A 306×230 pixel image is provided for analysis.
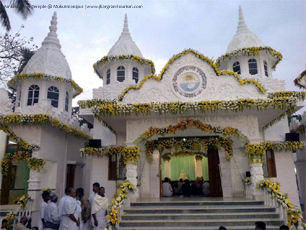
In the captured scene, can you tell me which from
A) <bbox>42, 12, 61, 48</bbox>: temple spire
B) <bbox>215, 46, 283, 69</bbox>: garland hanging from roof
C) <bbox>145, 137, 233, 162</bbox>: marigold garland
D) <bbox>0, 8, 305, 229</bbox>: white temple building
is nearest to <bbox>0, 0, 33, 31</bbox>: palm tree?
<bbox>0, 8, 305, 229</bbox>: white temple building

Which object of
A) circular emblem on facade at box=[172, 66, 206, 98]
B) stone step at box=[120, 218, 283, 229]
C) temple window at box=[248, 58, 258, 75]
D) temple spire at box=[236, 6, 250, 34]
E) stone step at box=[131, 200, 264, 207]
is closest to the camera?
stone step at box=[120, 218, 283, 229]

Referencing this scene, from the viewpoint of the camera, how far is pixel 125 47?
15.0 meters

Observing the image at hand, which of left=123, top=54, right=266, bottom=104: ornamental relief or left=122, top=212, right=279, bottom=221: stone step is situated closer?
left=122, top=212, right=279, bottom=221: stone step

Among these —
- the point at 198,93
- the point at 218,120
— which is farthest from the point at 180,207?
the point at 198,93

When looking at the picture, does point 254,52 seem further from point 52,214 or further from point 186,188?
point 52,214

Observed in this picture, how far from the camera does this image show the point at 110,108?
9555 millimetres

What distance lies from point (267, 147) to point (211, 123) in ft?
10.1

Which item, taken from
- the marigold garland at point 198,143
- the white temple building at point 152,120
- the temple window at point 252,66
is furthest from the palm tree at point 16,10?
the temple window at point 252,66

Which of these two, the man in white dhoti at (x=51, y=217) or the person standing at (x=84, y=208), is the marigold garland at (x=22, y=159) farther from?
the man in white dhoti at (x=51, y=217)

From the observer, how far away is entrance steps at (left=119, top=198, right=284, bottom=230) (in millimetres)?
7637

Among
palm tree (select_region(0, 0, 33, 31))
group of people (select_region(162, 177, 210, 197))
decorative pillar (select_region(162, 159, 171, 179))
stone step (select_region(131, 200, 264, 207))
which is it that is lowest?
stone step (select_region(131, 200, 264, 207))

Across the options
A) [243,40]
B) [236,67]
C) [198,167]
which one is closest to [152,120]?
[236,67]

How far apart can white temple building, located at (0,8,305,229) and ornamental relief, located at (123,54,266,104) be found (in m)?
0.04

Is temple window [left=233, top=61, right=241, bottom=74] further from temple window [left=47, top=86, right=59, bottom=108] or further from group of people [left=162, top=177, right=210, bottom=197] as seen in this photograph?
temple window [left=47, top=86, right=59, bottom=108]
